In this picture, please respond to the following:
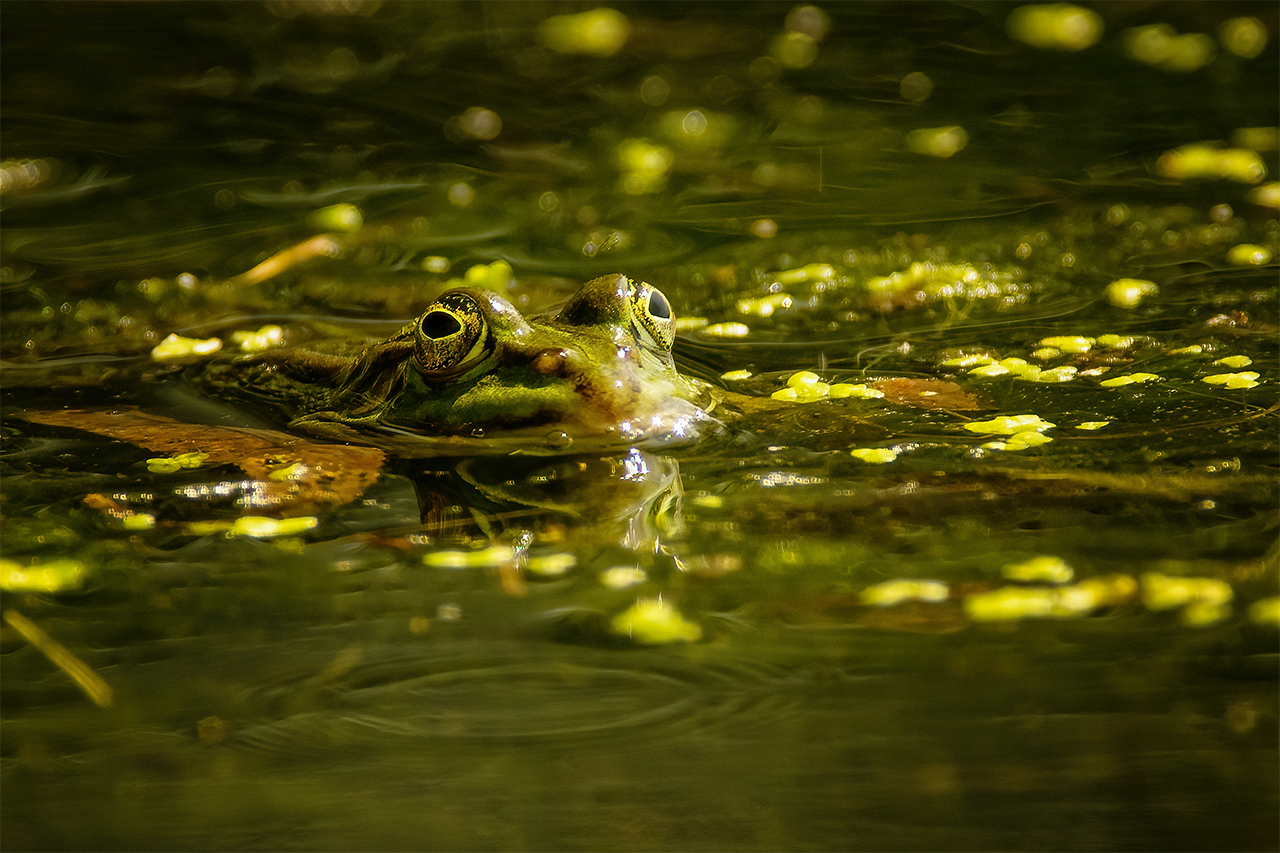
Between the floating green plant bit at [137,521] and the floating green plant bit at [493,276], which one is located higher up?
the floating green plant bit at [493,276]

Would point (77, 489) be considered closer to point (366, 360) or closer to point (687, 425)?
point (366, 360)

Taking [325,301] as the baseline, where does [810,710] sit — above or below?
below

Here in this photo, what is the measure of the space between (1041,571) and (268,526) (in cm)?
184

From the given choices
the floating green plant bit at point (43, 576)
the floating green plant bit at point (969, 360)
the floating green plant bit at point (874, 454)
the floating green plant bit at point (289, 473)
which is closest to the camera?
the floating green plant bit at point (43, 576)

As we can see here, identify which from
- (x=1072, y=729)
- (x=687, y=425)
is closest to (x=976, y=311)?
(x=687, y=425)

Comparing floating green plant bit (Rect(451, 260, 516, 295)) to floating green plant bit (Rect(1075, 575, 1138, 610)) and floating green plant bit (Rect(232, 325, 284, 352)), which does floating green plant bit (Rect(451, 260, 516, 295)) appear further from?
floating green plant bit (Rect(1075, 575, 1138, 610))

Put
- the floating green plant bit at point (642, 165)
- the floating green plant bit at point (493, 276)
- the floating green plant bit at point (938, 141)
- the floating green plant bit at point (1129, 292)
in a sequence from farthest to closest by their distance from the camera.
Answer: the floating green plant bit at point (938, 141), the floating green plant bit at point (642, 165), the floating green plant bit at point (493, 276), the floating green plant bit at point (1129, 292)

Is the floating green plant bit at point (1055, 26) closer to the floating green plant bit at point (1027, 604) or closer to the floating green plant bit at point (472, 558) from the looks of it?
the floating green plant bit at point (1027, 604)

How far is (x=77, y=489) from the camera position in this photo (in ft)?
10.5

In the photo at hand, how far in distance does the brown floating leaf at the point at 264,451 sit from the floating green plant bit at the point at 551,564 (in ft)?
2.20

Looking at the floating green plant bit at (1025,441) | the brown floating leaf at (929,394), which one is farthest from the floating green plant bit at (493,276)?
the floating green plant bit at (1025,441)

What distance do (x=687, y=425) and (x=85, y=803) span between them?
1.86 metres

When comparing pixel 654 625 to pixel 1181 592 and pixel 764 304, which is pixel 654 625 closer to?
pixel 1181 592

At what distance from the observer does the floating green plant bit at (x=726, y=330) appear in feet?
14.6
